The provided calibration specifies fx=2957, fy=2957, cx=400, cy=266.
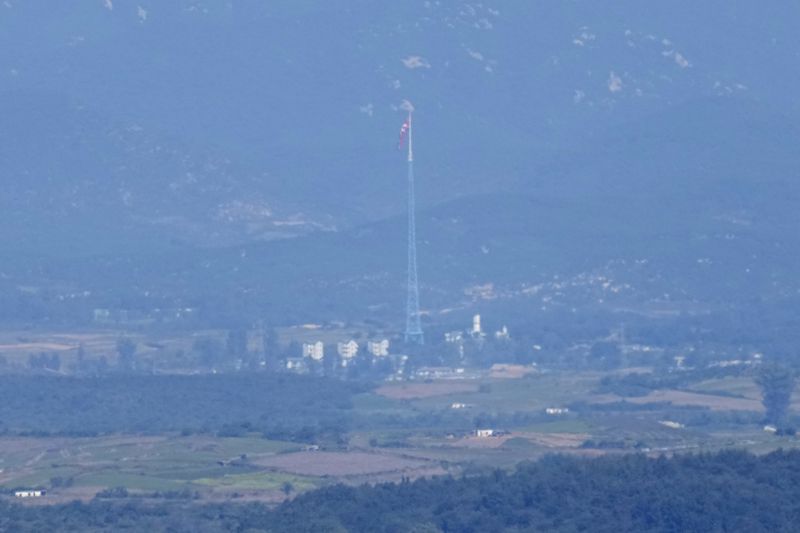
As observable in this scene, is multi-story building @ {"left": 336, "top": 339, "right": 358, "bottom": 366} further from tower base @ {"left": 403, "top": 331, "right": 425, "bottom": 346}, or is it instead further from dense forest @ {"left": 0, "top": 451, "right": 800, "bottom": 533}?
dense forest @ {"left": 0, "top": 451, "right": 800, "bottom": 533}

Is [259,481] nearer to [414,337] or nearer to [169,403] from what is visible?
[169,403]

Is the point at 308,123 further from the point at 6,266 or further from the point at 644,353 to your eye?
the point at 644,353

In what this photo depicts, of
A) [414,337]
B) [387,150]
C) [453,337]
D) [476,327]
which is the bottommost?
[414,337]

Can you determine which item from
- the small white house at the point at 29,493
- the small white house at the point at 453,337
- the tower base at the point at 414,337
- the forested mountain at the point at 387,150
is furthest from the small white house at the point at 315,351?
the small white house at the point at 29,493

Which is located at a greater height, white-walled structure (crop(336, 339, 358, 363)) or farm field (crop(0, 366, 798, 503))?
white-walled structure (crop(336, 339, 358, 363))

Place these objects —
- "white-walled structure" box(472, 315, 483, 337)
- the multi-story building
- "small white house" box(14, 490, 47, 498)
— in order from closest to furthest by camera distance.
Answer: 1. "small white house" box(14, 490, 47, 498)
2. the multi-story building
3. "white-walled structure" box(472, 315, 483, 337)

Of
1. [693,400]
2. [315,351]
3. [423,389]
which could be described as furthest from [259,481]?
[315,351]

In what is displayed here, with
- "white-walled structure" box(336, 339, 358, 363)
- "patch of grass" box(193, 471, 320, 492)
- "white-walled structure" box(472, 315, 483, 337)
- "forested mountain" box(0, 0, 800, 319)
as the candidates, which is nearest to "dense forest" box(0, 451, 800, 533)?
"patch of grass" box(193, 471, 320, 492)
